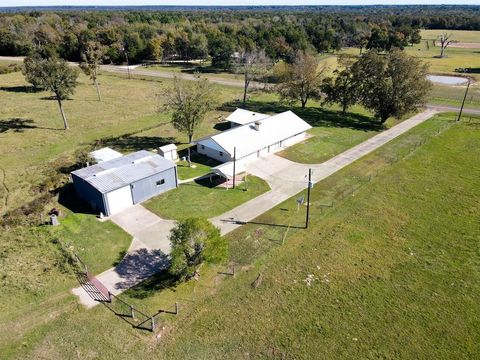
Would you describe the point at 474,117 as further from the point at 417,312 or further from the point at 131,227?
the point at 131,227

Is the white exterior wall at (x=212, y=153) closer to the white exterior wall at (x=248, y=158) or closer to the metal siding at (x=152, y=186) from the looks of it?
the white exterior wall at (x=248, y=158)

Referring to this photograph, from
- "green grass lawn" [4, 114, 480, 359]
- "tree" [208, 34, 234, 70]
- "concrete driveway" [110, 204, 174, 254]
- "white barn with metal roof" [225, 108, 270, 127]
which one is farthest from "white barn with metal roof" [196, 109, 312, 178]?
"tree" [208, 34, 234, 70]

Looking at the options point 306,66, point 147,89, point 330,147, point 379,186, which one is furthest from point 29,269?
point 147,89

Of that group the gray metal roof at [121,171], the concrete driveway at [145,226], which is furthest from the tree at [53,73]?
the concrete driveway at [145,226]

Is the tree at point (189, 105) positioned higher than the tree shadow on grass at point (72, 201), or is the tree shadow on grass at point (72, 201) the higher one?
the tree at point (189, 105)

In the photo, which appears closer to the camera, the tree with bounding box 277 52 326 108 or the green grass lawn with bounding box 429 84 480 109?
the tree with bounding box 277 52 326 108

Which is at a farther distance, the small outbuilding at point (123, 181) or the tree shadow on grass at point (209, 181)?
the tree shadow on grass at point (209, 181)

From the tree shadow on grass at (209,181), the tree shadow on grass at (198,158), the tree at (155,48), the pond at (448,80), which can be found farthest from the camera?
the tree at (155,48)

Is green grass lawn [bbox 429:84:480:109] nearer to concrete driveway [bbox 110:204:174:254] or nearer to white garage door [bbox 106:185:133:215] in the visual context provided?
concrete driveway [bbox 110:204:174:254]
